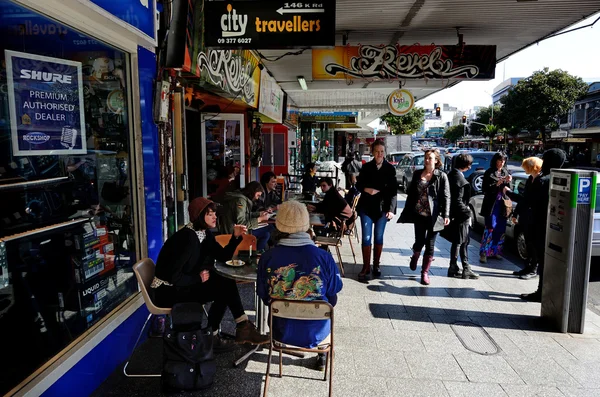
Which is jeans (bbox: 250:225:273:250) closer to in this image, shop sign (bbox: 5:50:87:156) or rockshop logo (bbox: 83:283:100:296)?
rockshop logo (bbox: 83:283:100:296)

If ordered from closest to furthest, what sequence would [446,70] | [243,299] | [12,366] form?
[12,366], [243,299], [446,70]

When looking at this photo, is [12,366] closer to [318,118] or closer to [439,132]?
[318,118]

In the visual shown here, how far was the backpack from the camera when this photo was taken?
323 centimetres

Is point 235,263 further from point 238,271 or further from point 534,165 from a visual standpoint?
point 534,165

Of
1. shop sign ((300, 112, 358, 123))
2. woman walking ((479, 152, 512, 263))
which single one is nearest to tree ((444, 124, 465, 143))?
shop sign ((300, 112, 358, 123))

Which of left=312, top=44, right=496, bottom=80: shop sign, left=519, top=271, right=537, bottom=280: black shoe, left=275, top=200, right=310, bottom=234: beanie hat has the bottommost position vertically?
left=519, top=271, right=537, bottom=280: black shoe

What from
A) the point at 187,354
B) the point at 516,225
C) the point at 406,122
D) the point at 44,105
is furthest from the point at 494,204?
the point at 406,122

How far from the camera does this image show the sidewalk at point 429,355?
11.3ft

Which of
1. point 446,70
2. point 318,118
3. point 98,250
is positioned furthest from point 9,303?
point 318,118

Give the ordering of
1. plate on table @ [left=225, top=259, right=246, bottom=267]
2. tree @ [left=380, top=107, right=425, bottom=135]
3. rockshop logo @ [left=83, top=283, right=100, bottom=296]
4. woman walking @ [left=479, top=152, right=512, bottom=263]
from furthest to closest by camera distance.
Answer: tree @ [left=380, top=107, right=425, bottom=135] < woman walking @ [left=479, top=152, right=512, bottom=263] < plate on table @ [left=225, top=259, right=246, bottom=267] < rockshop logo @ [left=83, top=283, right=100, bottom=296]

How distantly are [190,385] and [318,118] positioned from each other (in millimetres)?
19022

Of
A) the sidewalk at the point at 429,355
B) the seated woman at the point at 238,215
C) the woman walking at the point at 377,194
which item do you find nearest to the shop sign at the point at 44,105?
the sidewalk at the point at 429,355

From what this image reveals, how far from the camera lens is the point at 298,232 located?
10.5 feet

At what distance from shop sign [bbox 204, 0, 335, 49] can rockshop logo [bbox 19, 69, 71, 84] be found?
1528 millimetres
